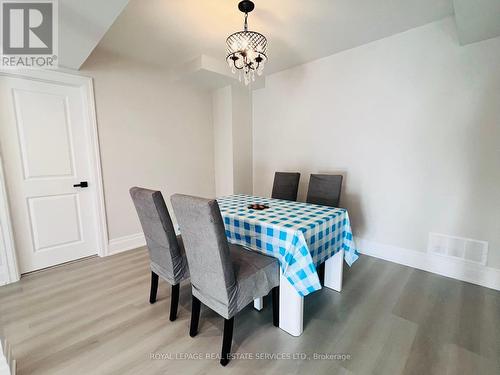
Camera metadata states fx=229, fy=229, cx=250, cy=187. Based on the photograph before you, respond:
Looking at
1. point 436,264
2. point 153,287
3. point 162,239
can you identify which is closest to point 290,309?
point 162,239

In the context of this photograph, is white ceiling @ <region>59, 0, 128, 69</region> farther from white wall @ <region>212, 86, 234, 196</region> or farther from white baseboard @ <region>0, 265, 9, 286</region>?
white baseboard @ <region>0, 265, 9, 286</region>

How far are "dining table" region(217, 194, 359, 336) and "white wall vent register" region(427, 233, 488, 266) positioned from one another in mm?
1069

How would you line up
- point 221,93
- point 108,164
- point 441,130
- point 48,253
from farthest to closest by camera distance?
point 221,93 < point 108,164 < point 48,253 < point 441,130

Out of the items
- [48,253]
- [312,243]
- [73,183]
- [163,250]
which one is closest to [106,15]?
[163,250]

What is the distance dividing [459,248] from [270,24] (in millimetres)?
2831

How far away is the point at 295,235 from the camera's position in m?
1.43

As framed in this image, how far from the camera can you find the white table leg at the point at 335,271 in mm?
2014

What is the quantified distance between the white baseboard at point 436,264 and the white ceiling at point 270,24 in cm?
231

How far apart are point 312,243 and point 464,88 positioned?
208 cm

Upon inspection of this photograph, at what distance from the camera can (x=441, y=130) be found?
7.31 ft

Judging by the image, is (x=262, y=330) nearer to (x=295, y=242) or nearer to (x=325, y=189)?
(x=295, y=242)

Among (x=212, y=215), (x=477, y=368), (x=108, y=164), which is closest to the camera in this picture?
(x=212, y=215)

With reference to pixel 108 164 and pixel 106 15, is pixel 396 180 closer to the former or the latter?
pixel 106 15

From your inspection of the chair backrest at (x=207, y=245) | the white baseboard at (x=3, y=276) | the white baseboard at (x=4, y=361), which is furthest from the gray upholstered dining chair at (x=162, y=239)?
the white baseboard at (x=3, y=276)
